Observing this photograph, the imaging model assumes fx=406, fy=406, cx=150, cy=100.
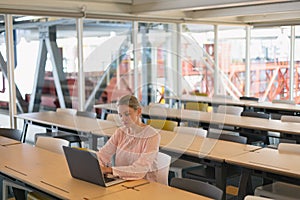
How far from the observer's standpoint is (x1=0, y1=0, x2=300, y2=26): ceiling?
601 centimetres

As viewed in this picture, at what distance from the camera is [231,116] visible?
5.55 metres

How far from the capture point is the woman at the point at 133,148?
2.95 m

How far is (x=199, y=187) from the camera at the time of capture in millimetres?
2559

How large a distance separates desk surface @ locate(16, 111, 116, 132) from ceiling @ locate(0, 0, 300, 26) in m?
1.52

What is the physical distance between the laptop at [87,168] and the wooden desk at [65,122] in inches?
71.9

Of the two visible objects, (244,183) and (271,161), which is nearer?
(271,161)

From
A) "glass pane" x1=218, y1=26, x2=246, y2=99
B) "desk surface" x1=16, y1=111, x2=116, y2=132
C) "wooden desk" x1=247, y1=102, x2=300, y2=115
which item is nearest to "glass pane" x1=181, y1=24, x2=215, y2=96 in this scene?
"glass pane" x1=218, y1=26, x2=246, y2=99

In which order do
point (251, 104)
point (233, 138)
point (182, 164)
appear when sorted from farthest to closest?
point (251, 104)
point (233, 138)
point (182, 164)

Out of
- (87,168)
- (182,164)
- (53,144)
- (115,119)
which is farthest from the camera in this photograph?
(115,119)

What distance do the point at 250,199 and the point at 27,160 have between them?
1.98 meters

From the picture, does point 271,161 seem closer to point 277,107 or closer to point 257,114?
point 257,114

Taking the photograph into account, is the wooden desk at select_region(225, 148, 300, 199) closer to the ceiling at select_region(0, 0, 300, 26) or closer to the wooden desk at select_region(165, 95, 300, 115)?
the wooden desk at select_region(165, 95, 300, 115)

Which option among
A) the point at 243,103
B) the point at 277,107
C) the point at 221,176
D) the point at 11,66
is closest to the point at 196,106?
the point at 243,103

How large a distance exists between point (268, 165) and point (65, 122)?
→ 2983mm
